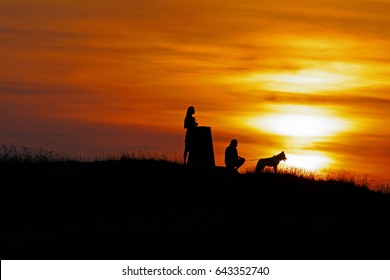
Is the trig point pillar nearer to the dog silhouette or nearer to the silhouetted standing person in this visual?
the silhouetted standing person

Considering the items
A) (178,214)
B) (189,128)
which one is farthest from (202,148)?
(178,214)

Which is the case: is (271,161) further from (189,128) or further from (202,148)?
(189,128)

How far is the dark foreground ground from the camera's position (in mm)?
21656

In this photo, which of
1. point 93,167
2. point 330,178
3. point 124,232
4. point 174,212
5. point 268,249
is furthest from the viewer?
point 330,178

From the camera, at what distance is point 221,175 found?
32.2 m

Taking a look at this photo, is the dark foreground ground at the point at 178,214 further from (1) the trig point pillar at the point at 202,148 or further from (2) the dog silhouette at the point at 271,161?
(1) the trig point pillar at the point at 202,148

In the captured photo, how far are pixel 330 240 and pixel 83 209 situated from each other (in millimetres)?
8280

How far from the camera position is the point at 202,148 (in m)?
34.2

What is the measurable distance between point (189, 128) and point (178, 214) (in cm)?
727

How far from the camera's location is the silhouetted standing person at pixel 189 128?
111ft

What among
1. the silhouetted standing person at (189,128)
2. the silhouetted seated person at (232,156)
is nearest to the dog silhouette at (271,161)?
the silhouetted seated person at (232,156)

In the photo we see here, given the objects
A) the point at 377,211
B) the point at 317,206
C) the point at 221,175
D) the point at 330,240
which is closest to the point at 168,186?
the point at 221,175

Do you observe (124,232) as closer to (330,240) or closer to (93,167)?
(330,240)

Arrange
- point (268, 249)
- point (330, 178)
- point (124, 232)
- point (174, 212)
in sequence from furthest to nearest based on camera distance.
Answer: point (330, 178)
point (174, 212)
point (124, 232)
point (268, 249)
